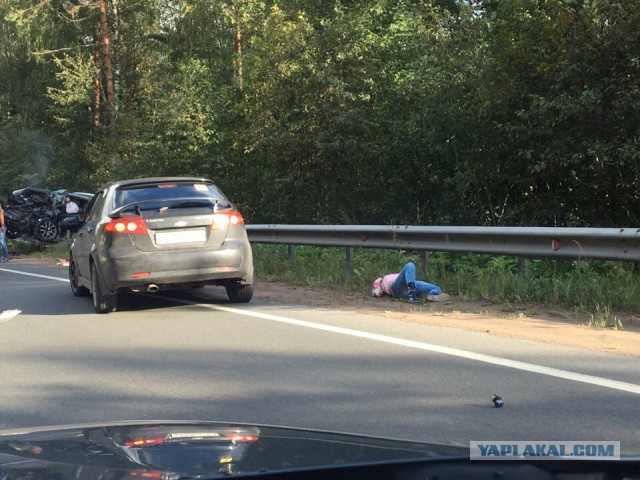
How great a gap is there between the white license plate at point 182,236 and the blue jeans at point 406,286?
2.48 metres

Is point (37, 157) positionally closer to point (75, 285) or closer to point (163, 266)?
point (75, 285)

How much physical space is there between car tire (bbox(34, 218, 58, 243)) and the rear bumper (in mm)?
18138

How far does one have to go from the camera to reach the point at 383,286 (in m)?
11.5

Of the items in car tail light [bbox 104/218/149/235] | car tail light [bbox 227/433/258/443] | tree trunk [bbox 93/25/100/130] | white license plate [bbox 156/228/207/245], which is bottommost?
white license plate [bbox 156/228/207/245]

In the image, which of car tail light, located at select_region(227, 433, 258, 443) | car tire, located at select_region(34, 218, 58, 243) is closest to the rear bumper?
car tail light, located at select_region(227, 433, 258, 443)

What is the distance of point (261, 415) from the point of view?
5.35 m

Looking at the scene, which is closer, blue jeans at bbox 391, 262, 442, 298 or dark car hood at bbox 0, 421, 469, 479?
dark car hood at bbox 0, 421, 469, 479

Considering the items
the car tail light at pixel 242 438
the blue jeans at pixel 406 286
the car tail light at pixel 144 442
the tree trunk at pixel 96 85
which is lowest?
the blue jeans at pixel 406 286

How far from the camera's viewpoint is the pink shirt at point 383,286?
11.4m

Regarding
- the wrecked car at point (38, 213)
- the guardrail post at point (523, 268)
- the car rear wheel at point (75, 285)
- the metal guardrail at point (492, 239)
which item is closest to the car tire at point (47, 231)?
the wrecked car at point (38, 213)

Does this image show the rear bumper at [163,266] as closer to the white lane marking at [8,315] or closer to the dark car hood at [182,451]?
the white lane marking at [8,315]

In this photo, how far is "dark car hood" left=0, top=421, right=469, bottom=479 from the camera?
2.23 meters

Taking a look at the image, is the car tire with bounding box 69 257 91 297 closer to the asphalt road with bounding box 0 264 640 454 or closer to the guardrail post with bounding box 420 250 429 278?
the asphalt road with bounding box 0 264 640 454

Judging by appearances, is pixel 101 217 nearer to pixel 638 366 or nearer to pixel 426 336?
pixel 426 336
